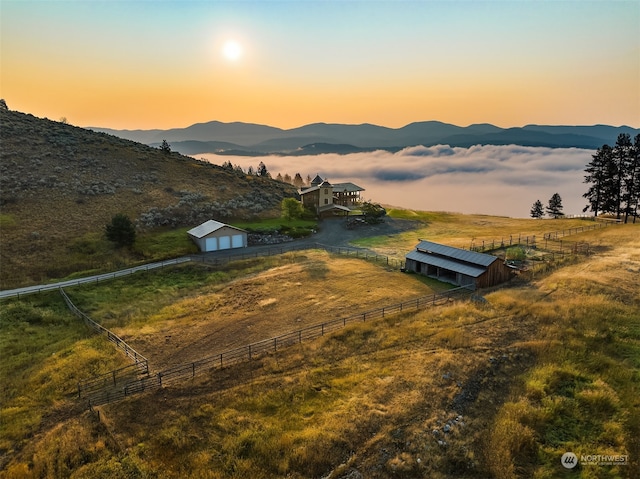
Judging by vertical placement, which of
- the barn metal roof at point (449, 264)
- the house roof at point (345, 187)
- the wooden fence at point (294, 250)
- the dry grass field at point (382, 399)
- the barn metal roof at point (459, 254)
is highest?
the house roof at point (345, 187)

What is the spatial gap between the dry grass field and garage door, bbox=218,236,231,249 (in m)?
22.2

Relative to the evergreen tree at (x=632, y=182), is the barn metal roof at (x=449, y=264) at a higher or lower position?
lower

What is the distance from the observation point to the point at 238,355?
92.7 feet

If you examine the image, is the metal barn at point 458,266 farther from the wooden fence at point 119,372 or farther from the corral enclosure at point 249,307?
the wooden fence at point 119,372

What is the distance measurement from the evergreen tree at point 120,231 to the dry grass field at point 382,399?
2048 centimetres

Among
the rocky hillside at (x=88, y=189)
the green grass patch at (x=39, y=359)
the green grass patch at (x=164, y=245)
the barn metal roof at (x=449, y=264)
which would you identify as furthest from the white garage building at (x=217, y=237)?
the barn metal roof at (x=449, y=264)

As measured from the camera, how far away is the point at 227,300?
40.4m

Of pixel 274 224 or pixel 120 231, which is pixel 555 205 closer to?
pixel 274 224

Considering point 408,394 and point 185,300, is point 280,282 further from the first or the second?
point 408,394

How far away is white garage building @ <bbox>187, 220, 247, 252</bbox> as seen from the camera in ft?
195

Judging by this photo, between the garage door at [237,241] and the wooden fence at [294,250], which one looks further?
the garage door at [237,241]

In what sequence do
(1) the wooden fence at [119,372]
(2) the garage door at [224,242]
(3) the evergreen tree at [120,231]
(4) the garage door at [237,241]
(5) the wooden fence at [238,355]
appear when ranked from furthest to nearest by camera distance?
1. (4) the garage door at [237,241]
2. (2) the garage door at [224,242]
3. (3) the evergreen tree at [120,231]
4. (1) the wooden fence at [119,372]
5. (5) the wooden fence at [238,355]

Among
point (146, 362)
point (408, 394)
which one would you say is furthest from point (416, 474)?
point (146, 362)

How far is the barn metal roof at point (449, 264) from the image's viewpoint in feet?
138
